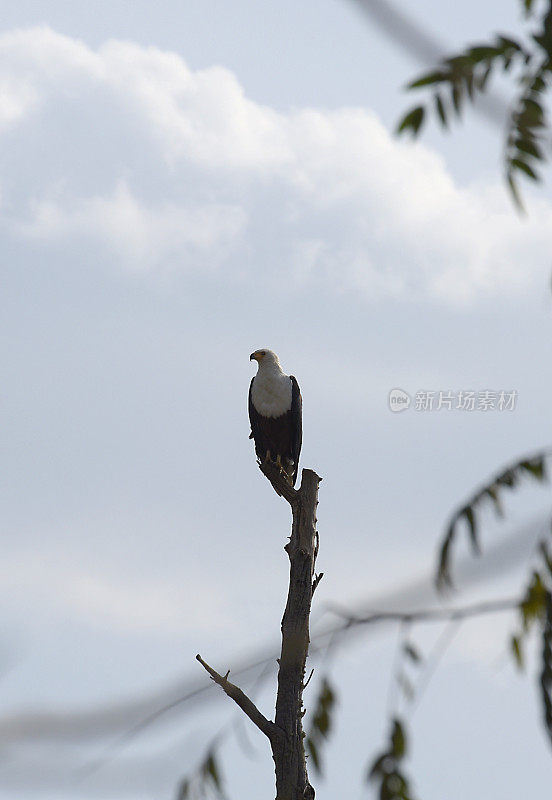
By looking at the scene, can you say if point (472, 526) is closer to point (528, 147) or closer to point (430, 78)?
point (528, 147)

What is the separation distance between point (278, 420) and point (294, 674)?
3.01 meters

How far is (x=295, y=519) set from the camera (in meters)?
7.04

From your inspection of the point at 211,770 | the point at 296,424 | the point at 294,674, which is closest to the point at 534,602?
the point at 211,770

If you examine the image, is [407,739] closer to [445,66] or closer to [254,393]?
[445,66]

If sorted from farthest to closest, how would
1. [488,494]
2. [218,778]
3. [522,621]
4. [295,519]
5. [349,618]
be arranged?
[295,519] < [218,778] < [488,494] < [522,621] < [349,618]

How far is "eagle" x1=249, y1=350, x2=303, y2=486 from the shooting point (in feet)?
29.6

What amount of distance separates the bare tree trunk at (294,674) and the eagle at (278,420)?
1.91 metres

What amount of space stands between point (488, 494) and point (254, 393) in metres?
6.63

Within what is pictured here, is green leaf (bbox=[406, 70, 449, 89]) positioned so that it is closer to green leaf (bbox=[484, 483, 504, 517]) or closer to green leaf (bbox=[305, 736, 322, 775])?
green leaf (bbox=[484, 483, 504, 517])

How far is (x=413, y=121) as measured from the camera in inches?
108

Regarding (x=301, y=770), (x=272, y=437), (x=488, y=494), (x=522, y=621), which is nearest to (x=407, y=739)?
(x=522, y=621)

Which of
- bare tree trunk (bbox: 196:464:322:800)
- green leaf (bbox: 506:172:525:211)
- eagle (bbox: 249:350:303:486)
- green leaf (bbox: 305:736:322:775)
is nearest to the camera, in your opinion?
green leaf (bbox: 506:172:525:211)

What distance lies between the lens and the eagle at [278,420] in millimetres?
9031

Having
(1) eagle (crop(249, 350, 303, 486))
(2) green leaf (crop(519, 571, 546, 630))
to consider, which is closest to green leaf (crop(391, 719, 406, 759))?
(2) green leaf (crop(519, 571, 546, 630))
